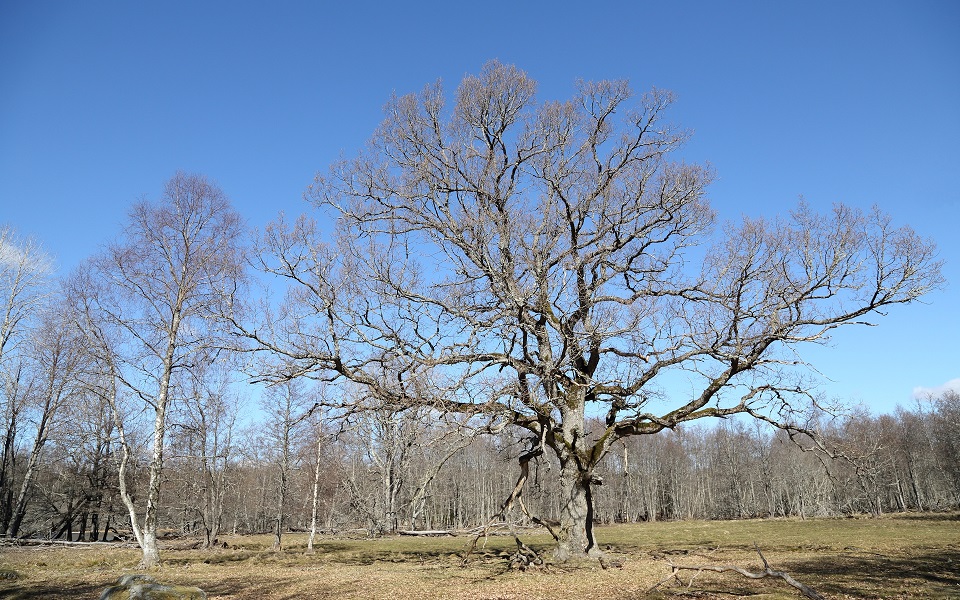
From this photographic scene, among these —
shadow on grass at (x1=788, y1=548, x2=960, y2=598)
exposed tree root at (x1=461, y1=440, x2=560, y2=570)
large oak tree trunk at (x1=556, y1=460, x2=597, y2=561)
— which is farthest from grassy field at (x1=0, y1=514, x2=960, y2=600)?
large oak tree trunk at (x1=556, y1=460, x2=597, y2=561)

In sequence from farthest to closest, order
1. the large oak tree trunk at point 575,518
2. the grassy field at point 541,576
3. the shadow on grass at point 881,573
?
the large oak tree trunk at point 575,518, the grassy field at point 541,576, the shadow on grass at point 881,573

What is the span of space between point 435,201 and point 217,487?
36.0 metres

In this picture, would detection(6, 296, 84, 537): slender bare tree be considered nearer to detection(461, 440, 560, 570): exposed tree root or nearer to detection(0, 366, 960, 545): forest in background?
detection(0, 366, 960, 545): forest in background

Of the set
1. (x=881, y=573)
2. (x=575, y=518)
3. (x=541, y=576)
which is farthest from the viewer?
(x=575, y=518)

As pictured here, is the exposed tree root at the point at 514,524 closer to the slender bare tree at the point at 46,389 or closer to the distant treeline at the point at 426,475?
the distant treeline at the point at 426,475

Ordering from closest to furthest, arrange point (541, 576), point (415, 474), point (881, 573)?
1. point (881, 573)
2. point (541, 576)
3. point (415, 474)

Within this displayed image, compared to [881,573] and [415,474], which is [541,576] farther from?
[415,474]

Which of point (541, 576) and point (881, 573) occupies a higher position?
point (881, 573)

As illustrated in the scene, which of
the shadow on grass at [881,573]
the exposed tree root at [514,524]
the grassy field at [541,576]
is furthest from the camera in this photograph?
the exposed tree root at [514,524]

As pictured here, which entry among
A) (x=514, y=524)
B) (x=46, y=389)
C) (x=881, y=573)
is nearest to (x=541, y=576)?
(x=514, y=524)

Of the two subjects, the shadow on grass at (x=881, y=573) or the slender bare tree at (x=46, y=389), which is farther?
the slender bare tree at (x=46, y=389)

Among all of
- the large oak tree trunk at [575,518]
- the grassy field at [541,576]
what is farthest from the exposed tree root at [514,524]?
the grassy field at [541,576]

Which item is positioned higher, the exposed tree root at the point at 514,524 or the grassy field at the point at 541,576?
the exposed tree root at the point at 514,524

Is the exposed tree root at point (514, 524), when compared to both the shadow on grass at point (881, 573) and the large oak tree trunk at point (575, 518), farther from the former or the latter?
the shadow on grass at point (881, 573)
